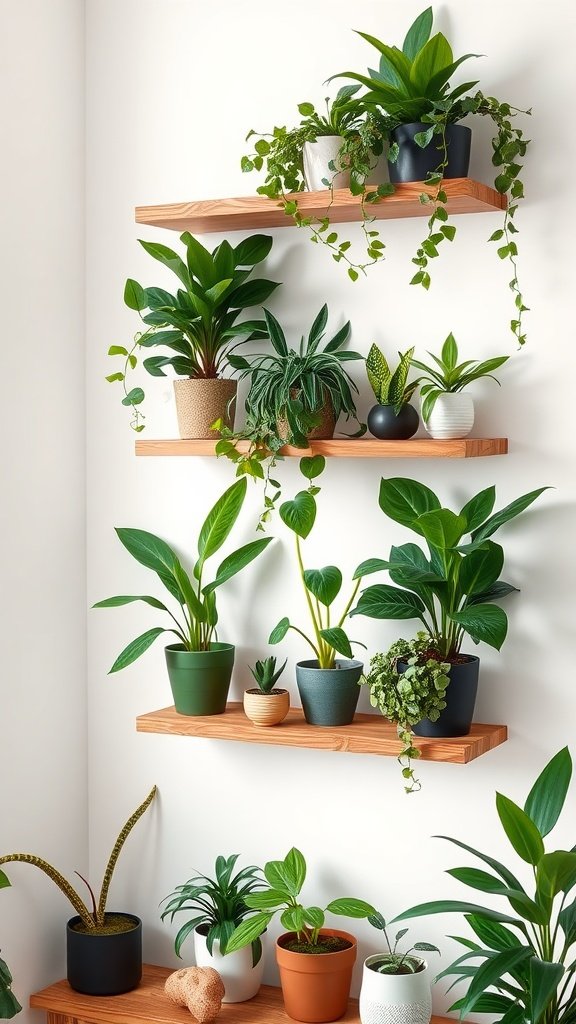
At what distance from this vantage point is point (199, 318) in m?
2.44

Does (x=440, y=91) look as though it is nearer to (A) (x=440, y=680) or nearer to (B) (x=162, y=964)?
(A) (x=440, y=680)

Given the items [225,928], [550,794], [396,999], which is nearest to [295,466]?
[550,794]

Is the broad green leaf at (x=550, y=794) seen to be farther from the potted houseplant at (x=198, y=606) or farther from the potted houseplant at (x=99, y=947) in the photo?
the potted houseplant at (x=99, y=947)

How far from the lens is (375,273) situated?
Answer: 2.45 metres

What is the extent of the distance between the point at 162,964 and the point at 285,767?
578 mm

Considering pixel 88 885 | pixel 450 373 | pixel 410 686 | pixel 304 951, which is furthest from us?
pixel 88 885

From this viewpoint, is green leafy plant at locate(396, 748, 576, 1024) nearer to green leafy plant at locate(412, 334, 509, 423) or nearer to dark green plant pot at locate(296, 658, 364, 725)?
dark green plant pot at locate(296, 658, 364, 725)

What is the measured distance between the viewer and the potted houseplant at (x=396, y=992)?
2.24 m

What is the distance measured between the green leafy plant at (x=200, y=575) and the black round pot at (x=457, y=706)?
1.58 ft

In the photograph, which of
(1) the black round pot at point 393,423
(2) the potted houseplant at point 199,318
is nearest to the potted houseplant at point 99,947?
(2) the potted houseplant at point 199,318

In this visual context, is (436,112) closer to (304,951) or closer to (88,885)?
(304,951)

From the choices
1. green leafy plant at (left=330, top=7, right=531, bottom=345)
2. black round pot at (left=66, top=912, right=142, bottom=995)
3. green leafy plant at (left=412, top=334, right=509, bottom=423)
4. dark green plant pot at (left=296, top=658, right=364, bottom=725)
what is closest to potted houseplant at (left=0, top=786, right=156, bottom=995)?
black round pot at (left=66, top=912, right=142, bottom=995)

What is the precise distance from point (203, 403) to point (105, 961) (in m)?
1.21

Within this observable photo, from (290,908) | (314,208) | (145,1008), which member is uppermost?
(314,208)
